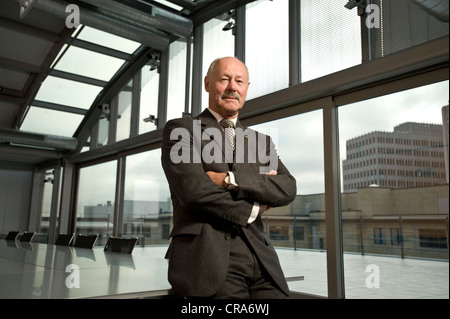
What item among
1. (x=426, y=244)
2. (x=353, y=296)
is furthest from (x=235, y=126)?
(x=353, y=296)

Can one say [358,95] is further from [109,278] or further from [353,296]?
[109,278]

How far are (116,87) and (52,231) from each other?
3700 mm

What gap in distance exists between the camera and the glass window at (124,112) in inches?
272

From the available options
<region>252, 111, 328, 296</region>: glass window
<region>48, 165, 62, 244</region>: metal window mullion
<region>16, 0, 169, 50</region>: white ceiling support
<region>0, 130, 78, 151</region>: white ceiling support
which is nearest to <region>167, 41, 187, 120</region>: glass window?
<region>16, 0, 169, 50</region>: white ceiling support

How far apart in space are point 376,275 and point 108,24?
171 inches

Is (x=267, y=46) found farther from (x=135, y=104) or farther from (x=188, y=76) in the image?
(x=135, y=104)

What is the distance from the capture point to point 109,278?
5.59 ft

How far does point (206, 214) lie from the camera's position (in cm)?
120

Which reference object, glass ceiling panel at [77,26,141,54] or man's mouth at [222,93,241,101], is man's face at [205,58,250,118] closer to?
man's mouth at [222,93,241,101]

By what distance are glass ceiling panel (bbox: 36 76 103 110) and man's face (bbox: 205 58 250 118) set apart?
21.1 ft

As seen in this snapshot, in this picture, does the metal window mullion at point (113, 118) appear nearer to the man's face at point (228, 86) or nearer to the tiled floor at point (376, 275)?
the tiled floor at point (376, 275)

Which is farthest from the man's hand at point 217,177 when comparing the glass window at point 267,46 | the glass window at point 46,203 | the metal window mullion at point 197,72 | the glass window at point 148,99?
the glass window at point 46,203

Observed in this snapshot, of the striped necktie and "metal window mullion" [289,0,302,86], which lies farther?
"metal window mullion" [289,0,302,86]

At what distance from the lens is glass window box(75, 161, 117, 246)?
286 inches
